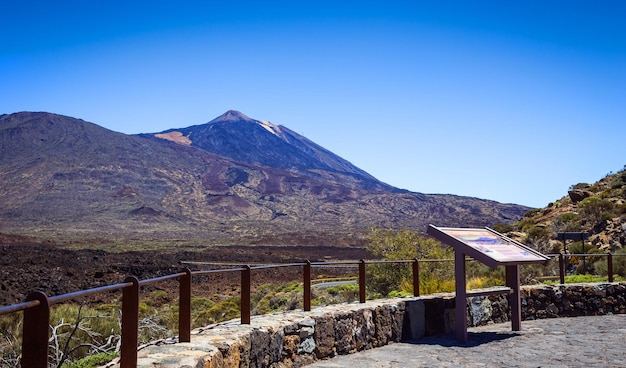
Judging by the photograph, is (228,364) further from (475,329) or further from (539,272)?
(539,272)

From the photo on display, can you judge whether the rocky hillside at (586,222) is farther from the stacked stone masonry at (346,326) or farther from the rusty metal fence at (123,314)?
the rusty metal fence at (123,314)

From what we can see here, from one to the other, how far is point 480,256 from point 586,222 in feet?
71.5

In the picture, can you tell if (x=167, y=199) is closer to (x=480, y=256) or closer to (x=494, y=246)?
(x=494, y=246)

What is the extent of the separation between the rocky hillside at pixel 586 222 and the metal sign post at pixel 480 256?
47.7ft

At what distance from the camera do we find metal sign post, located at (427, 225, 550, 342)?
9188mm

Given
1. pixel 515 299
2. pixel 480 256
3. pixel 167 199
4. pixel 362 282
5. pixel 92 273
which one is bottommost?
pixel 92 273

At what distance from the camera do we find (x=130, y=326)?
4.39 metres

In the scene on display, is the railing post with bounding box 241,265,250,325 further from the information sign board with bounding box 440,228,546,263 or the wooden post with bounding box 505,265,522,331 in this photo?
the wooden post with bounding box 505,265,522,331

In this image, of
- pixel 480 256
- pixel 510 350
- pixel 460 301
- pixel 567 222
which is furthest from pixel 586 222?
pixel 510 350

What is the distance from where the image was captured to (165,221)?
10244 centimetres

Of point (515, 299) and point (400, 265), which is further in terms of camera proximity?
point (400, 265)

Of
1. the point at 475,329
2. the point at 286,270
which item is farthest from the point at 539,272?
the point at 286,270

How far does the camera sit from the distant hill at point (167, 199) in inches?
3661

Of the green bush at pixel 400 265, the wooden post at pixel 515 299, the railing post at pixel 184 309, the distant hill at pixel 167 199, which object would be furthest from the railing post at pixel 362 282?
the distant hill at pixel 167 199
